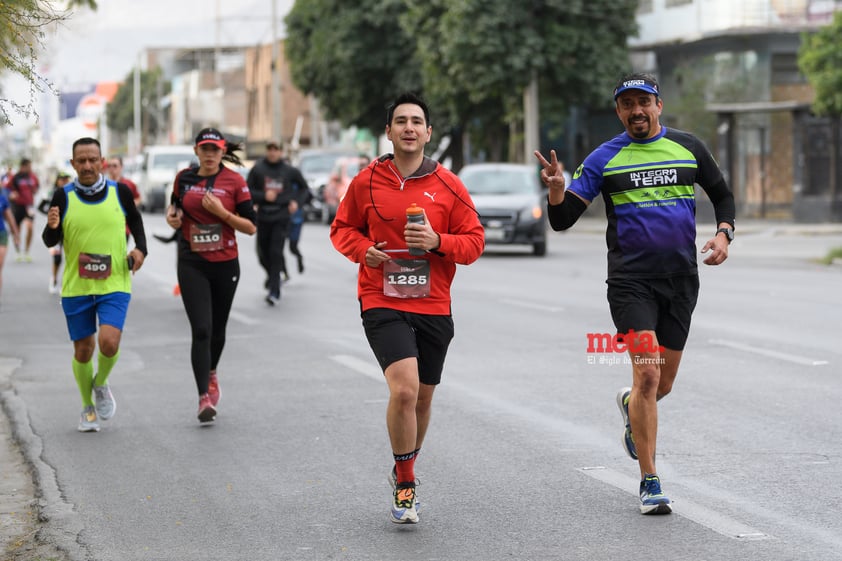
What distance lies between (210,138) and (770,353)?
5271 mm

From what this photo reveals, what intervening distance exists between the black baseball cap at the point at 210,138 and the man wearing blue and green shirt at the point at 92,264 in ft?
2.08

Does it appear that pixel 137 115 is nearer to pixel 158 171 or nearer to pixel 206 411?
pixel 158 171

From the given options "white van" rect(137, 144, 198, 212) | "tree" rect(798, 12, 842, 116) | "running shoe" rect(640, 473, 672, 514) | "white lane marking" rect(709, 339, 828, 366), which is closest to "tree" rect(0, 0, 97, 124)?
"running shoe" rect(640, 473, 672, 514)

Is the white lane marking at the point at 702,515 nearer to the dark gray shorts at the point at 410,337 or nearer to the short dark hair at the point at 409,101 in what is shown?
the dark gray shorts at the point at 410,337

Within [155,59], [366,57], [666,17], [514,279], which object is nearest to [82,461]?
[514,279]

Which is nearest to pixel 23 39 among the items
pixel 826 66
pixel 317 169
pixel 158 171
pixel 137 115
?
pixel 826 66

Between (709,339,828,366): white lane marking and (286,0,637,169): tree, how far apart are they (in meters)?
27.8

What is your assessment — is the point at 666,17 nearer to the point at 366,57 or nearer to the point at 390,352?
the point at 366,57

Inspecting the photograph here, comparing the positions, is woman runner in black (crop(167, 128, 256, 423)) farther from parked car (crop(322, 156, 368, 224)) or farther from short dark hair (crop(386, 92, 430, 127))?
parked car (crop(322, 156, 368, 224))

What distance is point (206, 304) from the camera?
9672 mm

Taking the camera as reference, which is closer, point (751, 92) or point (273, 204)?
point (273, 204)

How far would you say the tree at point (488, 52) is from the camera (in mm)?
41094

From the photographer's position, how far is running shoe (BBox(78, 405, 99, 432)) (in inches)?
374

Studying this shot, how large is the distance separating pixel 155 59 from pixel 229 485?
152m
